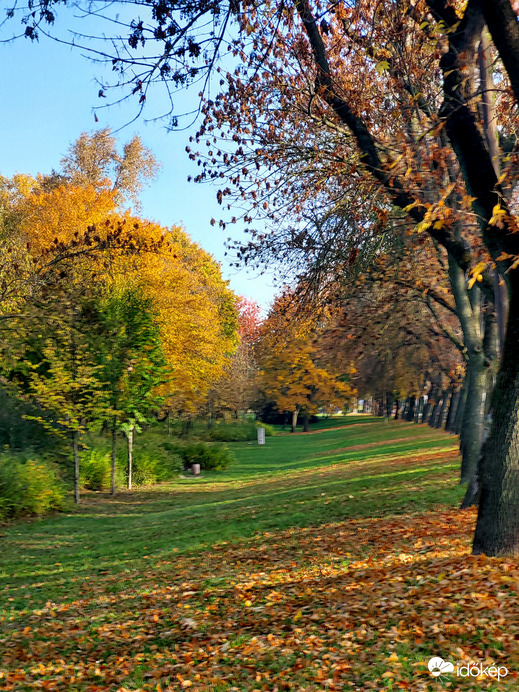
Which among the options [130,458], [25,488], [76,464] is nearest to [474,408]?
[25,488]

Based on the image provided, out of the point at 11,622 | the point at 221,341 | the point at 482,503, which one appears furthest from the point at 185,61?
the point at 221,341

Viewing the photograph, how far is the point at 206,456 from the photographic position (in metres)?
28.1

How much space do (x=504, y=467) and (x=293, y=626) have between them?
2.80 metres

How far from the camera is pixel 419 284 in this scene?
1274 cm

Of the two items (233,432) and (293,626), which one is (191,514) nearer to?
(293,626)

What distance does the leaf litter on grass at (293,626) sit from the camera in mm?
4895

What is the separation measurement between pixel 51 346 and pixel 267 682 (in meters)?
13.3

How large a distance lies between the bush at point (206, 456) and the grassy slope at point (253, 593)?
11592 millimetres

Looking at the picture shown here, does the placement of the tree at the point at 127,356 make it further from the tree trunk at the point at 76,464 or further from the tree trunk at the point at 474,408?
the tree trunk at the point at 474,408

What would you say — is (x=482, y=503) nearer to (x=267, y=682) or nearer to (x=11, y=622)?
(x=267, y=682)

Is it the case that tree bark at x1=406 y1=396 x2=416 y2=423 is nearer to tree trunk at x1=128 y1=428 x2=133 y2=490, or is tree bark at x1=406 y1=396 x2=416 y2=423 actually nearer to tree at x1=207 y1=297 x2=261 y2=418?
tree at x1=207 y1=297 x2=261 y2=418

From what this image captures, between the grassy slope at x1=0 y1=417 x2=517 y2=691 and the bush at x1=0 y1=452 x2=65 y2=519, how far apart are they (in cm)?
A: 57

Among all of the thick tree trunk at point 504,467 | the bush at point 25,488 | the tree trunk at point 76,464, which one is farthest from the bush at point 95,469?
the thick tree trunk at point 504,467

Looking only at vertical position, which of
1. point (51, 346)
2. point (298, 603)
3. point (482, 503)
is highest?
point (51, 346)
